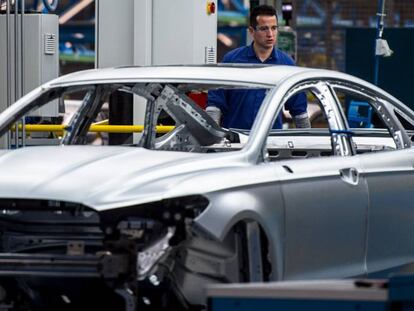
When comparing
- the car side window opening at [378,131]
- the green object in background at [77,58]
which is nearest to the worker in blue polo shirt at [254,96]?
the car side window opening at [378,131]

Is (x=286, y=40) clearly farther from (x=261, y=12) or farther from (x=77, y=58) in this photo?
(x=77, y=58)

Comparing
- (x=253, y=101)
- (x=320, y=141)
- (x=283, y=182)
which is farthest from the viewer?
(x=253, y=101)

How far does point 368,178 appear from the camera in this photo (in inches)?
391

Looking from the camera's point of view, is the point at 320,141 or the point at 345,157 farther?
the point at 320,141

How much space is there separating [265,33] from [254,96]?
30.6 inches

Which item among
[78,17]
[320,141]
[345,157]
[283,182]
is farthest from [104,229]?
[78,17]

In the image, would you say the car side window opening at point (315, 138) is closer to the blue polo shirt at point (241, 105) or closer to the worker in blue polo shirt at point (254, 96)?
the worker in blue polo shirt at point (254, 96)

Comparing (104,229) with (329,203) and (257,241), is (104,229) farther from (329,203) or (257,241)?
(329,203)

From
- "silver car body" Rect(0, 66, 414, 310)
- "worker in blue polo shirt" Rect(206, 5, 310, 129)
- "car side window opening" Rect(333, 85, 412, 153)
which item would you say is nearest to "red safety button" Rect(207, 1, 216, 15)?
"worker in blue polo shirt" Rect(206, 5, 310, 129)

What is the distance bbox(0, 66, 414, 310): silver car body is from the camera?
8332 mm

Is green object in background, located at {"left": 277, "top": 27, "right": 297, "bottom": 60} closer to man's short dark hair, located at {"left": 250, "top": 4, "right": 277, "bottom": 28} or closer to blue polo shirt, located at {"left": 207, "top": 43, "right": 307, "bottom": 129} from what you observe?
man's short dark hair, located at {"left": 250, "top": 4, "right": 277, "bottom": 28}

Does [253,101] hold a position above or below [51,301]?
above

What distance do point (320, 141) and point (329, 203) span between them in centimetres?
222

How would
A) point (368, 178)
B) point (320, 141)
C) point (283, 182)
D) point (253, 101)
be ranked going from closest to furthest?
point (283, 182) < point (368, 178) < point (320, 141) < point (253, 101)
